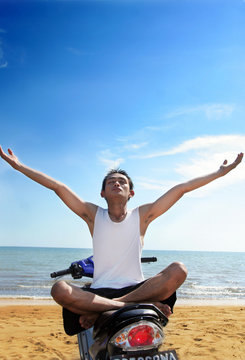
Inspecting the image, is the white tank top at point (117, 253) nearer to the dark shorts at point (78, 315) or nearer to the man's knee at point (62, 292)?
the dark shorts at point (78, 315)

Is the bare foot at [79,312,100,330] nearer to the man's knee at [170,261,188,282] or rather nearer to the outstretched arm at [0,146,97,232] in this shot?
the man's knee at [170,261,188,282]

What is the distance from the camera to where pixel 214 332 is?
6137 mm

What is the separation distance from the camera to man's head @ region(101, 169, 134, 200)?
2887mm

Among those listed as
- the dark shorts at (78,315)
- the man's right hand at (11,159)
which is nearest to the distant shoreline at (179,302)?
the man's right hand at (11,159)

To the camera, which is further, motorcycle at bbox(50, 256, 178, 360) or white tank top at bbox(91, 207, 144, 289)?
white tank top at bbox(91, 207, 144, 289)

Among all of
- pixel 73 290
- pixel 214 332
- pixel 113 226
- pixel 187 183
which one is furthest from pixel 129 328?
pixel 214 332

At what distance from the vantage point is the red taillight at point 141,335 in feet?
5.54

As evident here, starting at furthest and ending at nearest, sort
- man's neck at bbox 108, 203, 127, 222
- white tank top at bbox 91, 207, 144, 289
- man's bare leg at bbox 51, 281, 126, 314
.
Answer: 1. man's neck at bbox 108, 203, 127, 222
2. white tank top at bbox 91, 207, 144, 289
3. man's bare leg at bbox 51, 281, 126, 314

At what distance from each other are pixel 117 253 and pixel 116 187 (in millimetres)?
582

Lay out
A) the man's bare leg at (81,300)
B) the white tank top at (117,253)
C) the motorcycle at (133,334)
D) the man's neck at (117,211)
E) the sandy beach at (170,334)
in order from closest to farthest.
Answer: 1. the motorcycle at (133,334)
2. the man's bare leg at (81,300)
3. the white tank top at (117,253)
4. the man's neck at (117,211)
5. the sandy beach at (170,334)

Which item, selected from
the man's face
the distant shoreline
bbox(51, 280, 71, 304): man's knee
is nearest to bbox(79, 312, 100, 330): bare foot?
bbox(51, 280, 71, 304): man's knee

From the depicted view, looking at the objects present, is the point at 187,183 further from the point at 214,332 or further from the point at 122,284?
the point at 214,332

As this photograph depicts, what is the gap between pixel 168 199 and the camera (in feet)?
9.54

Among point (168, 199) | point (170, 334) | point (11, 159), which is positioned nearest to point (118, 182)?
point (168, 199)
